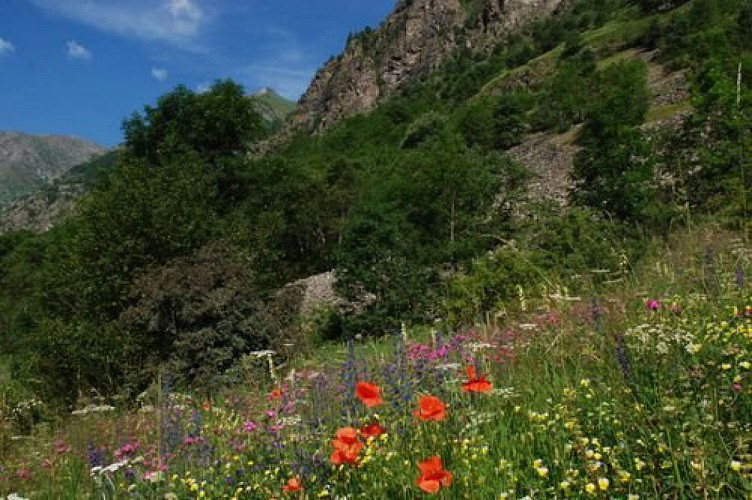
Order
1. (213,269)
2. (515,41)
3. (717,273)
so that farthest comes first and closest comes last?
(515,41)
(213,269)
(717,273)

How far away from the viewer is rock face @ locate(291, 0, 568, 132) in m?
131

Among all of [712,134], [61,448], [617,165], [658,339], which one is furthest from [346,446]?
[712,134]

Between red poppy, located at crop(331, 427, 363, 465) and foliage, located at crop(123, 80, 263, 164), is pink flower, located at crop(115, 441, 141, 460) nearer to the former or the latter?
red poppy, located at crop(331, 427, 363, 465)

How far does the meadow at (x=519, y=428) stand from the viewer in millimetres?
1884

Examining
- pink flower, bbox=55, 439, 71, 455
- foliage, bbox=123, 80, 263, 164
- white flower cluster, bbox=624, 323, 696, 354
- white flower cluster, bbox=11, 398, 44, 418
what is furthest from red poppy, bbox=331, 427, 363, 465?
foliage, bbox=123, 80, 263, 164

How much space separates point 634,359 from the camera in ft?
9.02

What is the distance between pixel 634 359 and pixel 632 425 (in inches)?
25.1

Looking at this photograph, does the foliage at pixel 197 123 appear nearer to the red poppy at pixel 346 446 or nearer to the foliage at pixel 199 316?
the foliage at pixel 199 316

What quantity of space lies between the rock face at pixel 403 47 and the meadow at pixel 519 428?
13188cm

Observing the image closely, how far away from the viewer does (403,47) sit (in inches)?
6068

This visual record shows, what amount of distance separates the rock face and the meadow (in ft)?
433

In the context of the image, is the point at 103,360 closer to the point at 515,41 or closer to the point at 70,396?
the point at 70,396

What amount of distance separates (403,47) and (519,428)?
16268cm

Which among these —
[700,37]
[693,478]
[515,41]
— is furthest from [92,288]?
[515,41]
